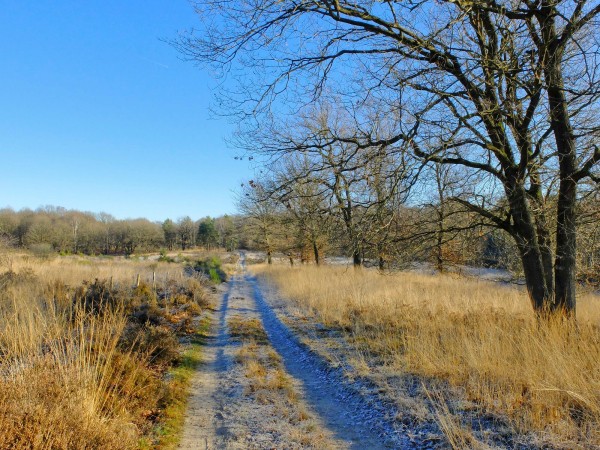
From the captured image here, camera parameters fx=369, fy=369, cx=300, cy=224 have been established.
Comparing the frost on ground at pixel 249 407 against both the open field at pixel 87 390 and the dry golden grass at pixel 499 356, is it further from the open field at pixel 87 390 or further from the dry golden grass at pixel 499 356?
the dry golden grass at pixel 499 356

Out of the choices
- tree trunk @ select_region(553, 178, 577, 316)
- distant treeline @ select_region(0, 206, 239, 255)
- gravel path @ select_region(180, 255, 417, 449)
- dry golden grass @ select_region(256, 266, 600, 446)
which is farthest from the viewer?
distant treeline @ select_region(0, 206, 239, 255)

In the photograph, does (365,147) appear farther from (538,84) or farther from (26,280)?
(26,280)

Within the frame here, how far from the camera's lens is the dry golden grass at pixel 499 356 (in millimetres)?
3592

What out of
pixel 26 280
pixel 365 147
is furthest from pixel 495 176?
pixel 26 280

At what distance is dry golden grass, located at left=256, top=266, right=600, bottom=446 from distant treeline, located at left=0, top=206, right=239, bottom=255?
4962cm

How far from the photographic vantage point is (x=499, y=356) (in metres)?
4.96

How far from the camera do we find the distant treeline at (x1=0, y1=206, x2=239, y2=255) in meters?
61.4

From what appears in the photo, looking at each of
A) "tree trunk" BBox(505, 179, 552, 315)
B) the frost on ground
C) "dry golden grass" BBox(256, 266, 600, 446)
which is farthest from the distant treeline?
"tree trunk" BBox(505, 179, 552, 315)

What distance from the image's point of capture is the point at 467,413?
3.95 meters

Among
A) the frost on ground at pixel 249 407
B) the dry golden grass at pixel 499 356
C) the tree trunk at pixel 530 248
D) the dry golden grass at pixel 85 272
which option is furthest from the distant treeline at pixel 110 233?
the tree trunk at pixel 530 248

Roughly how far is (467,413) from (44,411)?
3957 millimetres

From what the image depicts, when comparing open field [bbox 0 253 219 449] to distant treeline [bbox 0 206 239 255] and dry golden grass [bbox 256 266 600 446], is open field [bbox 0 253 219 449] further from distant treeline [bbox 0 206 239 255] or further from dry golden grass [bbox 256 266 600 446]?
distant treeline [bbox 0 206 239 255]

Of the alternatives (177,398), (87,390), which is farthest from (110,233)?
(87,390)

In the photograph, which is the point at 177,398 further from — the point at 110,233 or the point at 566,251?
the point at 110,233
